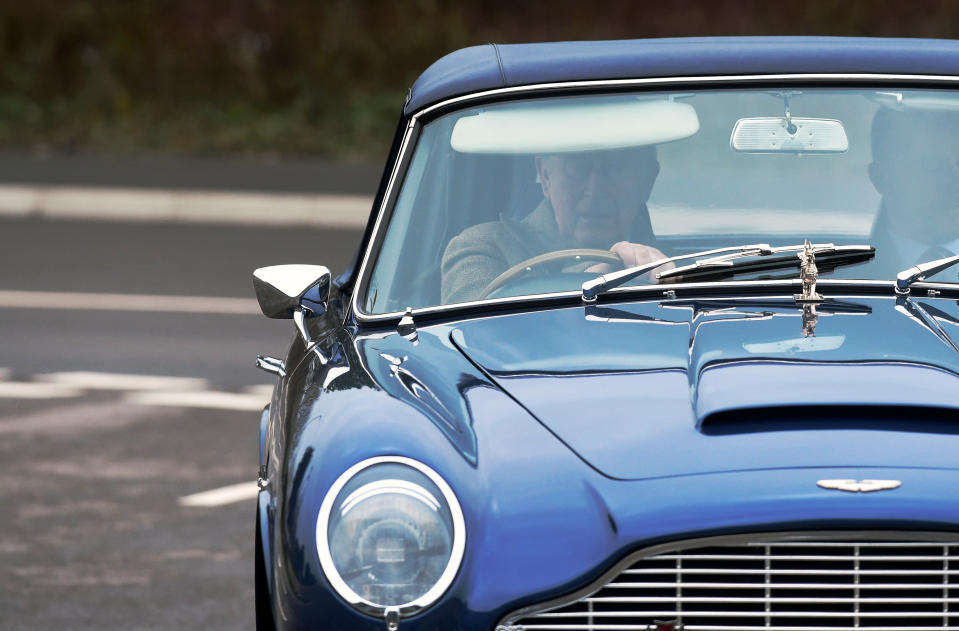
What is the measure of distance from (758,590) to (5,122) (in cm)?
1808

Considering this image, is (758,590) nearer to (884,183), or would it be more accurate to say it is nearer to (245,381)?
(884,183)

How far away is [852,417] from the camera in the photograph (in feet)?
10.0

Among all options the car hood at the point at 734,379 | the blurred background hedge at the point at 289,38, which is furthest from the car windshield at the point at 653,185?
the blurred background hedge at the point at 289,38

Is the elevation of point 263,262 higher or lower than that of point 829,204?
higher

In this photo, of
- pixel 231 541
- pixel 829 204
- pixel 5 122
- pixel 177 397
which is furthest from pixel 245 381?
pixel 5 122

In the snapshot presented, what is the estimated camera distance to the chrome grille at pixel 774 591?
9.48 feet

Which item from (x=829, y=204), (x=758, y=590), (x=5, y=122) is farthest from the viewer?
(x=5, y=122)

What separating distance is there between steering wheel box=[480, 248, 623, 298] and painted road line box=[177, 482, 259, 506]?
3.08 m

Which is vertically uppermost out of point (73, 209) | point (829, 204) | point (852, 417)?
point (73, 209)

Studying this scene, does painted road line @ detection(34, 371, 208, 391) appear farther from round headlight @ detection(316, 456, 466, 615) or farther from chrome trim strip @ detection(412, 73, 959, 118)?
round headlight @ detection(316, 456, 466, 615)

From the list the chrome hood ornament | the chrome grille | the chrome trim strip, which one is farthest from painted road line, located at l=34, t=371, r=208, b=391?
the chrome hood ornament

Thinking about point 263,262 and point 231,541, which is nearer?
point 231,541

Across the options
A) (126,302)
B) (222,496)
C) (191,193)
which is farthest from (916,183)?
(191,193)

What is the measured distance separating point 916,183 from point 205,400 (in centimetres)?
528
